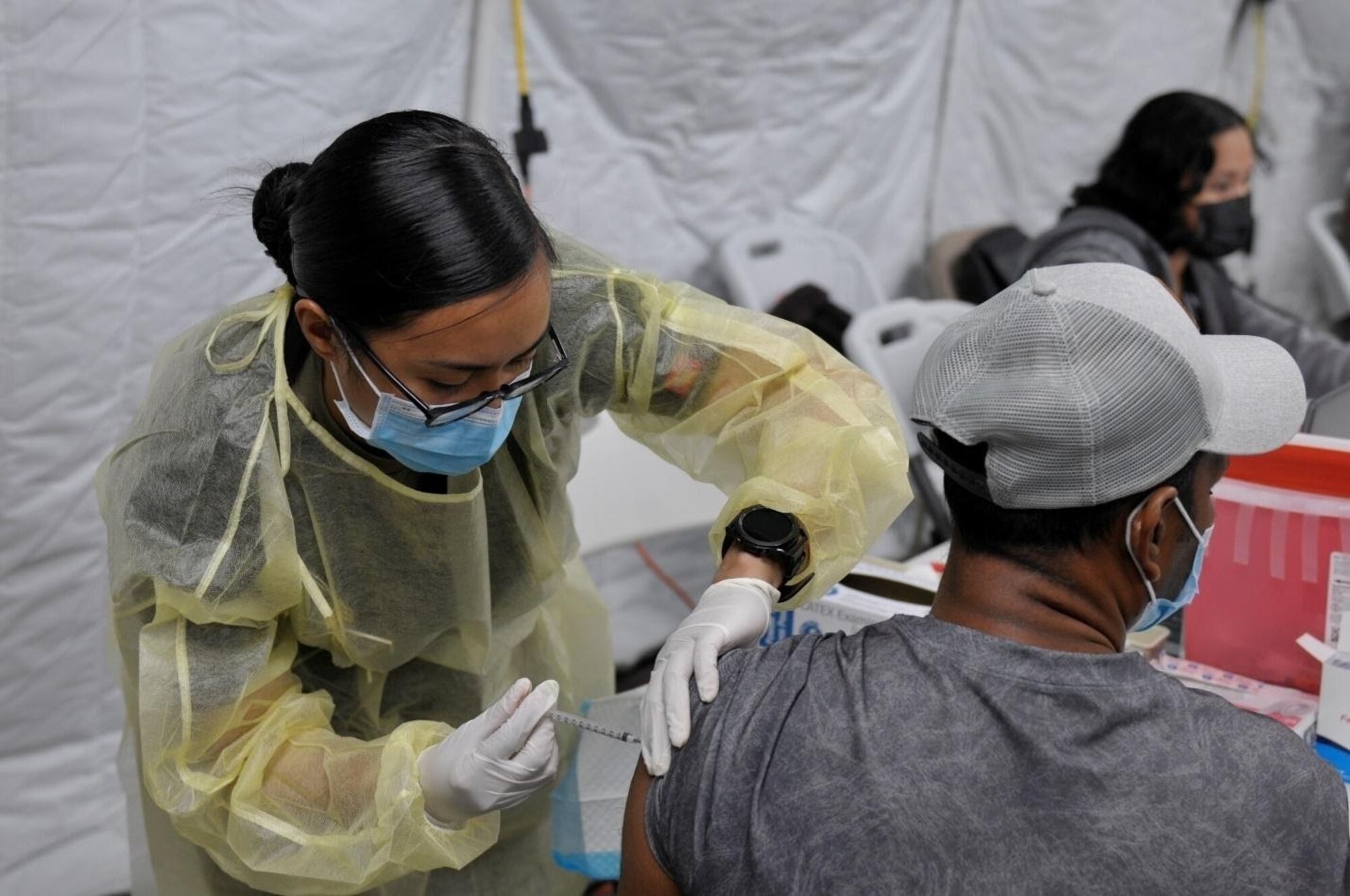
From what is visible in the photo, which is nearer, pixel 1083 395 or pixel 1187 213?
pixel 1083 395

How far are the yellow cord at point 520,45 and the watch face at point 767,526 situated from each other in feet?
4.60


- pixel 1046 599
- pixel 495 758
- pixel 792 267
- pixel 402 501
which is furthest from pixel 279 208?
pixel 792 267

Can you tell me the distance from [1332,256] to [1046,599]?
369cm

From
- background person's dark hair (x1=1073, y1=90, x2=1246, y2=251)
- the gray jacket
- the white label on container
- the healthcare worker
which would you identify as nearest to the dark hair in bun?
the healthcare worker

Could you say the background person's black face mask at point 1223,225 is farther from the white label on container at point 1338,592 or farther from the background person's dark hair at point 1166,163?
the white label on container at point 1338,592

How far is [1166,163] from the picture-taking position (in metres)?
2.64

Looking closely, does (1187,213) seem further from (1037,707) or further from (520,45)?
(1037,707)

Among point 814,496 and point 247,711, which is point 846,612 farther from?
point 247,711

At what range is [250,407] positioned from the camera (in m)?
1.18

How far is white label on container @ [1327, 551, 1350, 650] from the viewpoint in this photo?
1421 mm

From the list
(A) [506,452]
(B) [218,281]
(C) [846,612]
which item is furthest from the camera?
(B) [218,281]

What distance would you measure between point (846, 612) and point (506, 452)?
0.47 m

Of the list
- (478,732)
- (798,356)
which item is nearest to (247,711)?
(478,732)

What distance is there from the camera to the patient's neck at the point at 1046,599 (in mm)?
915
